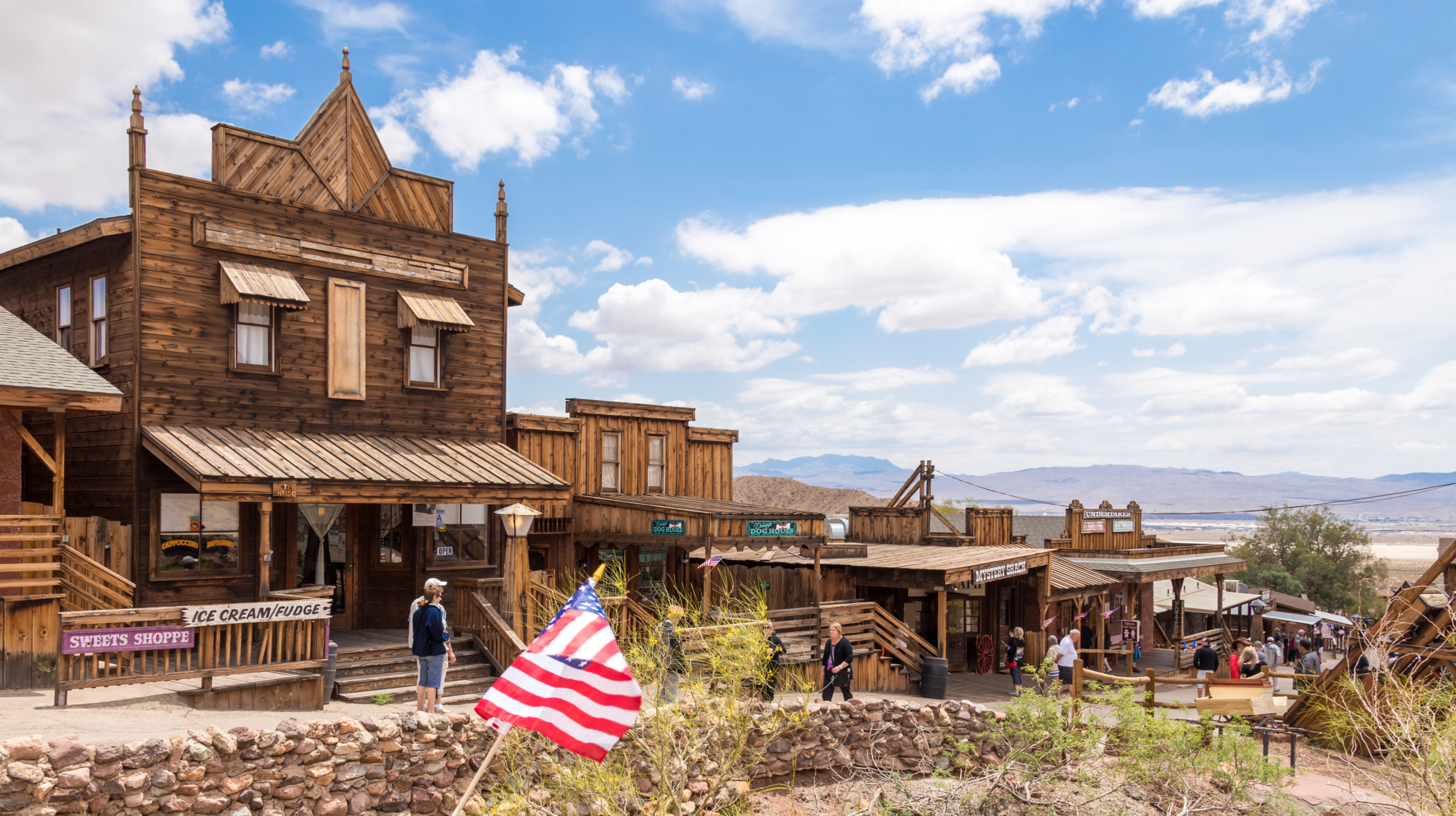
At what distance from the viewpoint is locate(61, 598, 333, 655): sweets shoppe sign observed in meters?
13.2

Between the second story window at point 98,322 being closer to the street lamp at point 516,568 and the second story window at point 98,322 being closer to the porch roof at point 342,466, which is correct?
the porch roof at point 342,466

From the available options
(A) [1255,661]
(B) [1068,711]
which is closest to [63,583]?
(B) [1068,711]

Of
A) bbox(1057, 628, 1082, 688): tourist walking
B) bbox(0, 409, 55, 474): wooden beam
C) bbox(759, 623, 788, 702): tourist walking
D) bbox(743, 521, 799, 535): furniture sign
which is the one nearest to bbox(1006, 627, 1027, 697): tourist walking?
bbox(1057, 628, 1082, 688): tourist walking

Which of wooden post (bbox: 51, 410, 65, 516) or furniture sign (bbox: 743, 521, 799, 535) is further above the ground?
wooden post (bbox: 51, 410, 65, 516)

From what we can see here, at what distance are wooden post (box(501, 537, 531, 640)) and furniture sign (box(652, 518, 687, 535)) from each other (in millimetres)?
3663

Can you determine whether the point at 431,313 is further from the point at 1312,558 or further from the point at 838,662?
the point at 1312,558

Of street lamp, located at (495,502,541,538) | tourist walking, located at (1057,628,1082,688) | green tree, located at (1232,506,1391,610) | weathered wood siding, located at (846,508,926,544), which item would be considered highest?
street lamp, located at (495,502,541,538)

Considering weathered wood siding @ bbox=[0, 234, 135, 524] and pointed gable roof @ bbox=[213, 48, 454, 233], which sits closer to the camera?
weathered wood siding @ bbox=[0, 234, 135, 524]

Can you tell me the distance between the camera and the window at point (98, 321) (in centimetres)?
1833

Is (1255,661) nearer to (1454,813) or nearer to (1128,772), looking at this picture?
(1128,772)

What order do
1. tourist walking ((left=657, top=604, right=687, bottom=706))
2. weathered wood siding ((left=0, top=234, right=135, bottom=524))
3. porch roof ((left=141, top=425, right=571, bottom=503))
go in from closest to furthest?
tourist walking ((left=657, top=604, right=687, bottom=706)), porch roof ((left=141, top=425, right=571, bottom=503)), weathered wood siding ((left=0, top=234, right=135, bottom=524))

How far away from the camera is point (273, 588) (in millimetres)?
19094

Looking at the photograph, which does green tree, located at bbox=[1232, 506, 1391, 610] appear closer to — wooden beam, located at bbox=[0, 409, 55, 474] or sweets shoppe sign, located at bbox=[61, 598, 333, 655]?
sweets shoppe sign, located at bbox=[61, 598, 333, 655]

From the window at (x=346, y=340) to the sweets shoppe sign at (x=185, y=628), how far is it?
5.55 m
